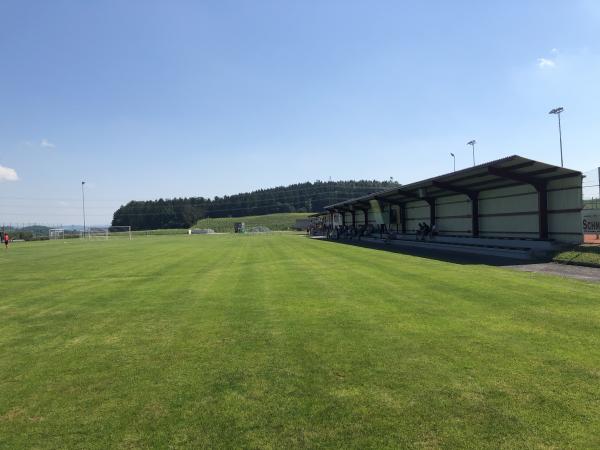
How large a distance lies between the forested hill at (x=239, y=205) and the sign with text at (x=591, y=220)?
420ft

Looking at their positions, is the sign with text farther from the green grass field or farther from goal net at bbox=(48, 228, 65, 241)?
goal net at bbox=(48, 228, 65, 241)

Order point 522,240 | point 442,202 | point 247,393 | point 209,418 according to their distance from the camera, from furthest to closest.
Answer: point 442,202 < point 522,240 < point 247,393 < point 209,418

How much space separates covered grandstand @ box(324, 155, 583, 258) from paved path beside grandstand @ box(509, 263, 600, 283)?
13.3ft

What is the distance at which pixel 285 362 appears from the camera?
520 cm

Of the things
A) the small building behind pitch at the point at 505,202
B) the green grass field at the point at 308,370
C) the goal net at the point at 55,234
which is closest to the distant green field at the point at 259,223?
the goal net at the point at 55,234

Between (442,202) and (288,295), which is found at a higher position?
(442,202)

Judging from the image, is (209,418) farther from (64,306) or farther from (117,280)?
(117,280)

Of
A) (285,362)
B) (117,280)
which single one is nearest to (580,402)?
(285,362)

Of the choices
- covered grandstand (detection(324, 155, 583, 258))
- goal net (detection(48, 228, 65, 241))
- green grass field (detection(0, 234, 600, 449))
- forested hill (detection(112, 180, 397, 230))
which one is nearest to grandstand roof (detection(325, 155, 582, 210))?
covered grandstand (detection(324, 155, 583, 258))

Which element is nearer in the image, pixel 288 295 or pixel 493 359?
pixel 493 359

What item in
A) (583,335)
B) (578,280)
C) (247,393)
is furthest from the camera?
(578,280)

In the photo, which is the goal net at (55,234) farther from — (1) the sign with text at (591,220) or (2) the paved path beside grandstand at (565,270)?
(2) the paved path beside grandstand at (565,270)

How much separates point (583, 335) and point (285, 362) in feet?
14.4

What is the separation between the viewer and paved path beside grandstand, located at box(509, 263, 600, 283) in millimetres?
11769
